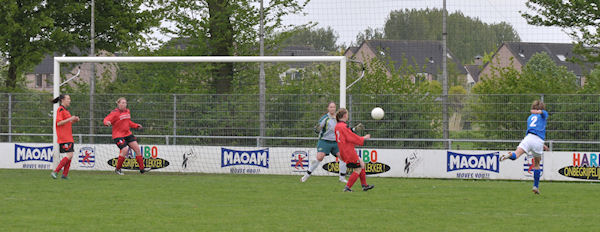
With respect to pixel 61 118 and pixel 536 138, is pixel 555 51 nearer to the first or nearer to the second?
pixel 536 138

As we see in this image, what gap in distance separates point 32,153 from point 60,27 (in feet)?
16.4

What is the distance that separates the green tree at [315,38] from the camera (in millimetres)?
22453

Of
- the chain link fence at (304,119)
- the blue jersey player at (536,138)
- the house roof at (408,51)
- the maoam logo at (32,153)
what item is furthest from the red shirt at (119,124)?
the blue jersey player at (536,138)

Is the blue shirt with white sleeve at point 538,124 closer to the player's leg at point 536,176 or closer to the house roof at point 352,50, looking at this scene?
the player's leg at point 536,176

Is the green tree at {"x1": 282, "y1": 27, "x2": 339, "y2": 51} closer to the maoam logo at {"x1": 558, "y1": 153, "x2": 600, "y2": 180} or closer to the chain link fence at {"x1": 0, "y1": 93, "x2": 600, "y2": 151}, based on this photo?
the chain link fence at {"x1": 0, "y1": 93, "x2": 600, "y2": 151}

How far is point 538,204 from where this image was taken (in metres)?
12.1

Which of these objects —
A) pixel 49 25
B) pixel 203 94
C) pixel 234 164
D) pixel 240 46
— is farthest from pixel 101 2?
pixel 234 164

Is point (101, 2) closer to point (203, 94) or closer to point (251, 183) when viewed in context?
point (203, 94)

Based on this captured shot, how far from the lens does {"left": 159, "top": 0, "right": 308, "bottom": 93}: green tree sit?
23031 mm

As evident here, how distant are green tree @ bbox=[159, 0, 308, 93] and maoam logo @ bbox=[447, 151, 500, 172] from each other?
22.6 feet

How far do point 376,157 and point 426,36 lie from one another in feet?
14.4

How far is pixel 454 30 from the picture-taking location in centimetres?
2056

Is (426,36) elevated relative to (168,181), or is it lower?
elevated

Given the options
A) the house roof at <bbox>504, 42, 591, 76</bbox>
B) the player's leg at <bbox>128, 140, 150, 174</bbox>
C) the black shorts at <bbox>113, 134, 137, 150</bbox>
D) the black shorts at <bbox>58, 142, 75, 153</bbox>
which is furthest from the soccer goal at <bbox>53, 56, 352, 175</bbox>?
the house roof at <bbox>504, 42, 591, 76</bbox>
